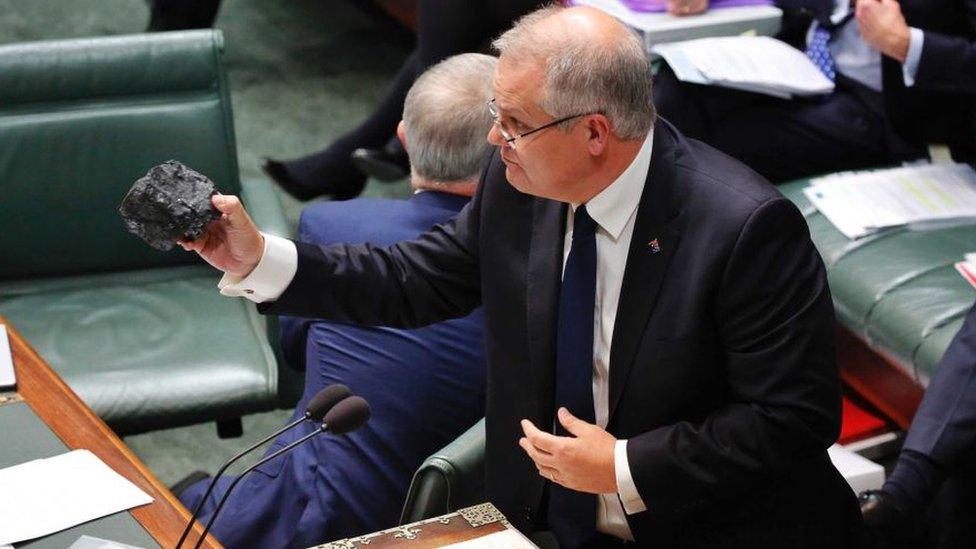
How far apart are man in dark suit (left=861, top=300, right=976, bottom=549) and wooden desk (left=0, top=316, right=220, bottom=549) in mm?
1444

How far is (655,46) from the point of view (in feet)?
11.2

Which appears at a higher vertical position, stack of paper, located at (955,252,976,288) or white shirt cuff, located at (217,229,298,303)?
white shirt cuff, located at (217,229,298,303)

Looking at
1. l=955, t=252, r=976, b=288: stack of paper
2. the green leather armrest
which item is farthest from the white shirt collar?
l=955, t=252, r=976, b=288: stack of paper

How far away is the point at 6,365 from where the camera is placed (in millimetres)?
2197

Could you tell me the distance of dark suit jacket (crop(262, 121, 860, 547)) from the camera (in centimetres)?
183

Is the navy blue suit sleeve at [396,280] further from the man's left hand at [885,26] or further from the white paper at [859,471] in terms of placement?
the man's left hand at [885,26]

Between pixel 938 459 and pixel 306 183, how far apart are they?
2089mm

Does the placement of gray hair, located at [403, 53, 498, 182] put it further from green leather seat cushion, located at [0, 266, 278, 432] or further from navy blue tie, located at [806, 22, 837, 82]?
navy blue tie, located at [806, 22, 837, 82]

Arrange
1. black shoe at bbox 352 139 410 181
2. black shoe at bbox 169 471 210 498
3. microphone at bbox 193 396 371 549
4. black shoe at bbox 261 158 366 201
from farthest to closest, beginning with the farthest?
1. black shoe at bbox 261 158 366 201
2. black shoe at bbox 352 139 410 181
3. black shoe at bbox 169 471 210 498
4. microphone at bbox 193 396 371 549

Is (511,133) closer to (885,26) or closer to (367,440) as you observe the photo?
(367,440)

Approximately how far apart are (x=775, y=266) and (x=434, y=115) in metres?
0.77

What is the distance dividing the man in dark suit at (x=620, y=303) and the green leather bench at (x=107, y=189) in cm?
88

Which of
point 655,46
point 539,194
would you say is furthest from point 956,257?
point 539,194

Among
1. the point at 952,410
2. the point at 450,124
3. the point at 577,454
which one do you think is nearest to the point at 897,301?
the point at 952,410
